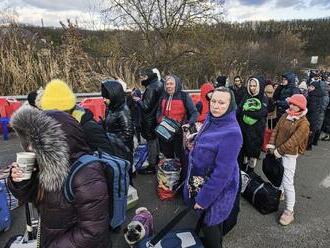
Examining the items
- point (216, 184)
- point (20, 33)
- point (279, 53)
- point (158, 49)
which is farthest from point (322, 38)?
point (216, 184)

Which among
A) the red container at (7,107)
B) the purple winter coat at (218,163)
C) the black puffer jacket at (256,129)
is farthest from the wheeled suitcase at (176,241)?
the red container at (7,107)

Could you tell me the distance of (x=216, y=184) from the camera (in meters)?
2.63

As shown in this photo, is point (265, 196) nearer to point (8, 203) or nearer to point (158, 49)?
point (8, 203)

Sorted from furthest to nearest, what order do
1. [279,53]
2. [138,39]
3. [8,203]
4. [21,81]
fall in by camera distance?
[279,53] < [138,39] < [21,81] < [8,203]

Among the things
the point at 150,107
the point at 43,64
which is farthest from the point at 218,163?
the point at 43,64

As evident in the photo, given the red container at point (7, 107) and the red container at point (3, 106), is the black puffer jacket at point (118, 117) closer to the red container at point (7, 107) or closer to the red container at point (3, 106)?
the red container at point (7, 107)

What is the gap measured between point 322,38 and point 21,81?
252 feet

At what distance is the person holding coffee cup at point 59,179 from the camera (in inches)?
63.1

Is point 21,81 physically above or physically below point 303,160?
above

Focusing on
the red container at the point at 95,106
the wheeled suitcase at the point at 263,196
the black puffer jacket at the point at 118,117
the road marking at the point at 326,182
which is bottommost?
the road marking at the point at 326,182

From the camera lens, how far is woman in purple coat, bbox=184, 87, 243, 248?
2.62 metres

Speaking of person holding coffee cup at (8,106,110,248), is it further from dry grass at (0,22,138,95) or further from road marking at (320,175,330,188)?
dry grass at (0,22,138,95)

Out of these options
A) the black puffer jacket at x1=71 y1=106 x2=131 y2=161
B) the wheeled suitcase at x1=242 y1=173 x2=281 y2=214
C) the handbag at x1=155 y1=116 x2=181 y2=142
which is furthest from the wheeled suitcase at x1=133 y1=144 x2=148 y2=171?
the black puffer jacket at x1=71 y1=106 x2=131 y2=161

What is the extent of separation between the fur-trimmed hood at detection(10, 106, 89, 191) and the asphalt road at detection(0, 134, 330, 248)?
2.07 m
